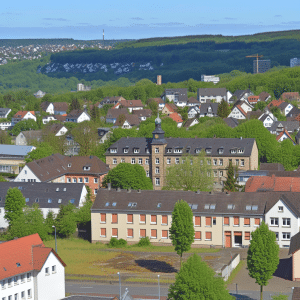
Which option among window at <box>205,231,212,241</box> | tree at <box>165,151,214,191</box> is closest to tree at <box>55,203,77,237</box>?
window at <box>205,231,212,241</box>

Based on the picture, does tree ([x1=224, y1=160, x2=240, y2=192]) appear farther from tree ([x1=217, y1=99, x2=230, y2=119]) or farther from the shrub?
tree ([x1=217, y1=99, x2=230, y2=119])

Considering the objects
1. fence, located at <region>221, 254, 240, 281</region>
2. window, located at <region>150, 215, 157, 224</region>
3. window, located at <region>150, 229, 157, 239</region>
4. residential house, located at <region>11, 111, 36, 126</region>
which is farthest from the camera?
residential house, located at <region>11, 111, 36, 126</region>

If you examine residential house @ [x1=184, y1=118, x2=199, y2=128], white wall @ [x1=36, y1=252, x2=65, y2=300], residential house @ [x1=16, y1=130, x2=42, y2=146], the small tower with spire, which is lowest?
white wall @ [x1=36, y1=252, x2=65, y2=300]

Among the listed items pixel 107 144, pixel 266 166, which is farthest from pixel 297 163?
pixel 107 144

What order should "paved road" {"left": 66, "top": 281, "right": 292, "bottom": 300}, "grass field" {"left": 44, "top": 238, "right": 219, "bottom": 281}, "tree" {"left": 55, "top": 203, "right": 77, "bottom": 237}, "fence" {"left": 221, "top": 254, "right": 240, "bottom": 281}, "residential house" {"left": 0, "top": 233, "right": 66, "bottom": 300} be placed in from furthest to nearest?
"tree" {"left": 55, "top": 203, "right": 77, "bottom": 237}
"grass field" {"left": 44, "top": 238, "right": 219, "bottom": 281}
"fence" {"left": 221, "top": 254, "right": 240, "bottom": 281}
"paved road" {"left": 66, "top": 281, "right": 292, "bottom": 300}
"residential house" {"left": 0, "top": 233, "right": 66, "bottom": 300}

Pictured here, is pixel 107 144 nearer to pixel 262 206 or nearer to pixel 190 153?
pixel 190 153

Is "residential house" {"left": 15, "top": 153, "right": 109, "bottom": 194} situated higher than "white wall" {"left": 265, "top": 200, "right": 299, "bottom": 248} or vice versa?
"residential house" {"left": 15, "top": 153, "right": 109, "bottom": 194}

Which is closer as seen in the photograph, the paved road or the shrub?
the paved road
